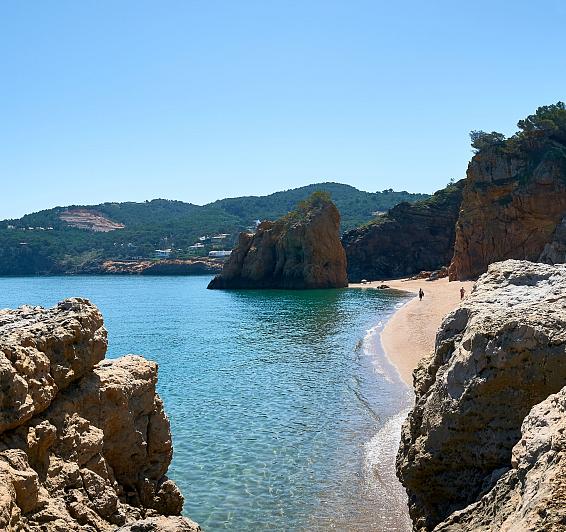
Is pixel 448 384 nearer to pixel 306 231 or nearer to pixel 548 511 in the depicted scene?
pixel 548 511

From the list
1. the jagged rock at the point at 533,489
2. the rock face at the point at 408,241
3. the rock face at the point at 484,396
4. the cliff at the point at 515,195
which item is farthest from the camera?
the rock face at the point at 408,241

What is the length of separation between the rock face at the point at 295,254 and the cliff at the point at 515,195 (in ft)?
59.1

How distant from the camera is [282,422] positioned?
18.1m

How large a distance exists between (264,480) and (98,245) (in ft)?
614

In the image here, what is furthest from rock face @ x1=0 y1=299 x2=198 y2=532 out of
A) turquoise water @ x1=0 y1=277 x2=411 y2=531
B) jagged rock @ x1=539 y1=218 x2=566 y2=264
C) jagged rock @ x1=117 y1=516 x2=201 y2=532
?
jagged rock @ x1=539 y1=218 x2=566 y2=264

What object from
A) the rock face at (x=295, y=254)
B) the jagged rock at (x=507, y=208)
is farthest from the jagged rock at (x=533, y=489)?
the rock face at (x=295, y=254)

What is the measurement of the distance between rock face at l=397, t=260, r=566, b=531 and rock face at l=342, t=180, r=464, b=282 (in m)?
92.8

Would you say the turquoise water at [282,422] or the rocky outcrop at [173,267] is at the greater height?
the rocky outcrop at [173,267]

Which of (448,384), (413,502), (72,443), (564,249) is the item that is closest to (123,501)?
(72,443)

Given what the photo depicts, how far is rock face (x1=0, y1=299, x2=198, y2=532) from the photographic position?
6117 mm

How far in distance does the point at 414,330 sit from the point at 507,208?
3702cm

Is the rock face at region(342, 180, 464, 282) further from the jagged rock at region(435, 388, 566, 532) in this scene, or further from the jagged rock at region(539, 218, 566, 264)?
the jagged rock at region(435, 388, 566, 532)

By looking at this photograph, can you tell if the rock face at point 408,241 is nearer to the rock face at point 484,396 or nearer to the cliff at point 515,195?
the cliff at point 515,195

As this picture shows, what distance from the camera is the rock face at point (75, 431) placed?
612cm
